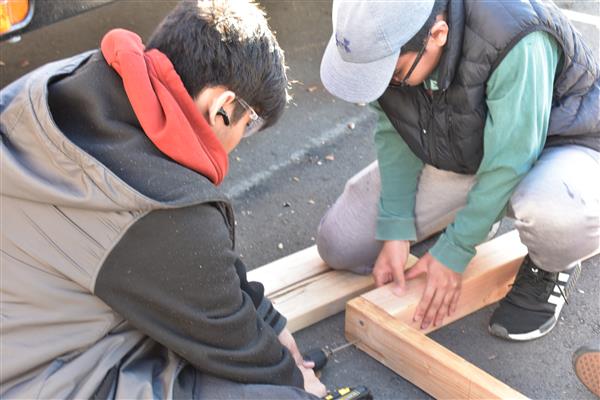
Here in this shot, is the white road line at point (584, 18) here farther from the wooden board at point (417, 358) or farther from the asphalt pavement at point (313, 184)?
the wooden board at point (417, 358)

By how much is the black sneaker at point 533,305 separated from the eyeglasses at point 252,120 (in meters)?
1.02

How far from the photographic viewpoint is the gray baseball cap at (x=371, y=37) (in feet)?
5.95

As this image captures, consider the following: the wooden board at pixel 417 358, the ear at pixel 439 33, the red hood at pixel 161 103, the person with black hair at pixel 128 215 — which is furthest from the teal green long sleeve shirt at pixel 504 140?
the red hood at pixel 161 103

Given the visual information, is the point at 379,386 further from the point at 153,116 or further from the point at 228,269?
the point at 153,116

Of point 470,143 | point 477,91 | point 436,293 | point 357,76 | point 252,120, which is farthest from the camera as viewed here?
point 436,293

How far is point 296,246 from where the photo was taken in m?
2.85

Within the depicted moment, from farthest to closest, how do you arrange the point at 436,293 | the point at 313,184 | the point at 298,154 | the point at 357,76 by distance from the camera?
the point at 298,154 < the point at 313,184 < the point at 436,293 < the point at 357,76

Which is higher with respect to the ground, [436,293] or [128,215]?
[128,215]

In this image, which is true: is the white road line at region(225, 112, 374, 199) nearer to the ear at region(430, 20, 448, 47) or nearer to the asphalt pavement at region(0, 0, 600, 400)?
the asphalt pavement at region(0, 0, 600, 400)

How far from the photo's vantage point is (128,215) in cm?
148

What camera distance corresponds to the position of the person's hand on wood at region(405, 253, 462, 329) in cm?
226

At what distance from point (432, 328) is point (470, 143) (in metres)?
0.60

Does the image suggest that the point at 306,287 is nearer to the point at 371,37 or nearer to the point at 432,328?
the point at 432,328

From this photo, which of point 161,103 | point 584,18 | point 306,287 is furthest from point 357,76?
point 584,18
